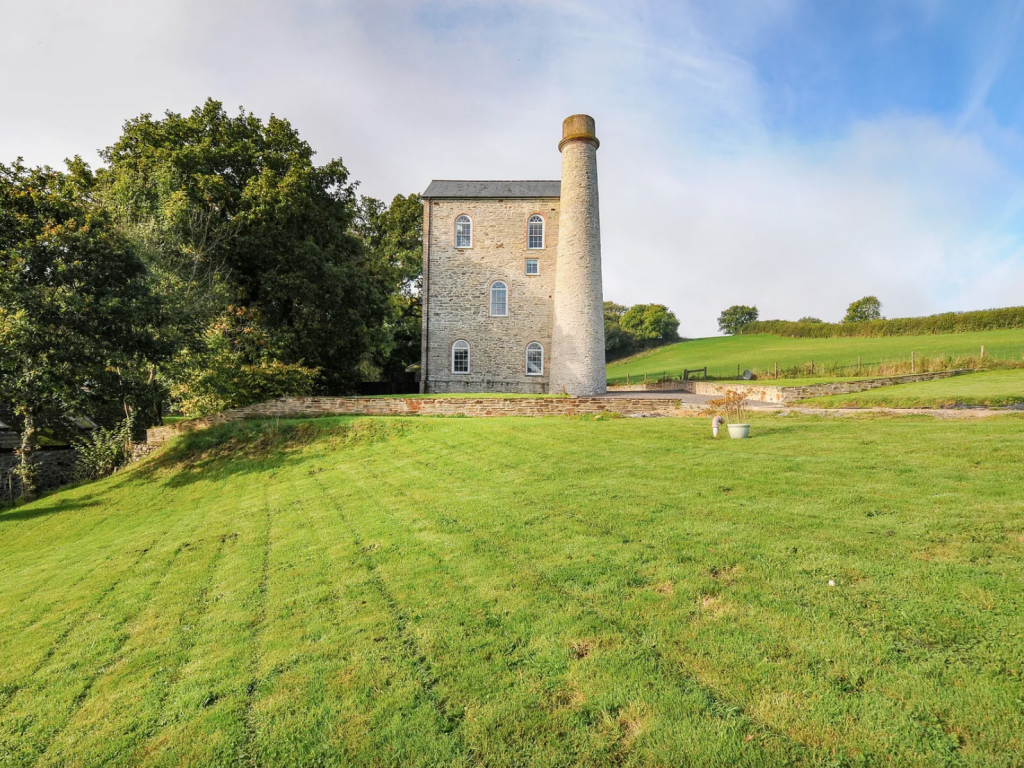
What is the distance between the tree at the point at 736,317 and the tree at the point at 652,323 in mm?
21369

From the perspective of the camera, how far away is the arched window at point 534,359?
27.4 metres

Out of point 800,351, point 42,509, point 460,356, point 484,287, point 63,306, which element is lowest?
point 42,509

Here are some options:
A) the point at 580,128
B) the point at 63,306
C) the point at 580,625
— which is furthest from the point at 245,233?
the point at 580,625

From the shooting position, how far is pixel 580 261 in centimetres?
2462

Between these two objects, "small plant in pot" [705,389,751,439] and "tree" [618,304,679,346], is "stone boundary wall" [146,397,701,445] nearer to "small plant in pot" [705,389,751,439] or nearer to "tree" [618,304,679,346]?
"small plant in pot" [705,389,751,439]

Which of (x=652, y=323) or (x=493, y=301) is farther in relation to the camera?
(x=652, y=323)

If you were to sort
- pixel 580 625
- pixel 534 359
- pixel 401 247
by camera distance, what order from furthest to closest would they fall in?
pixel 401 247 → pixel 534 359 → pixel 580 625

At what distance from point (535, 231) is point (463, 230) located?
4.02 meters

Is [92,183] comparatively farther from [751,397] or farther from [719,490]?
[751,397]

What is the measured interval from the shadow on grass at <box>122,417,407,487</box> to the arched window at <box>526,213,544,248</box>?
623 inches

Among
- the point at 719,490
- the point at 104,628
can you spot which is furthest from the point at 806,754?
the point at 104,628

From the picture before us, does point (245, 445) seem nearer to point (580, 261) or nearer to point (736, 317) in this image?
point (580, 261)

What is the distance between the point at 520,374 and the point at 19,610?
72.6 feet

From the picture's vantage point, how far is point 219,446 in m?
16.3
